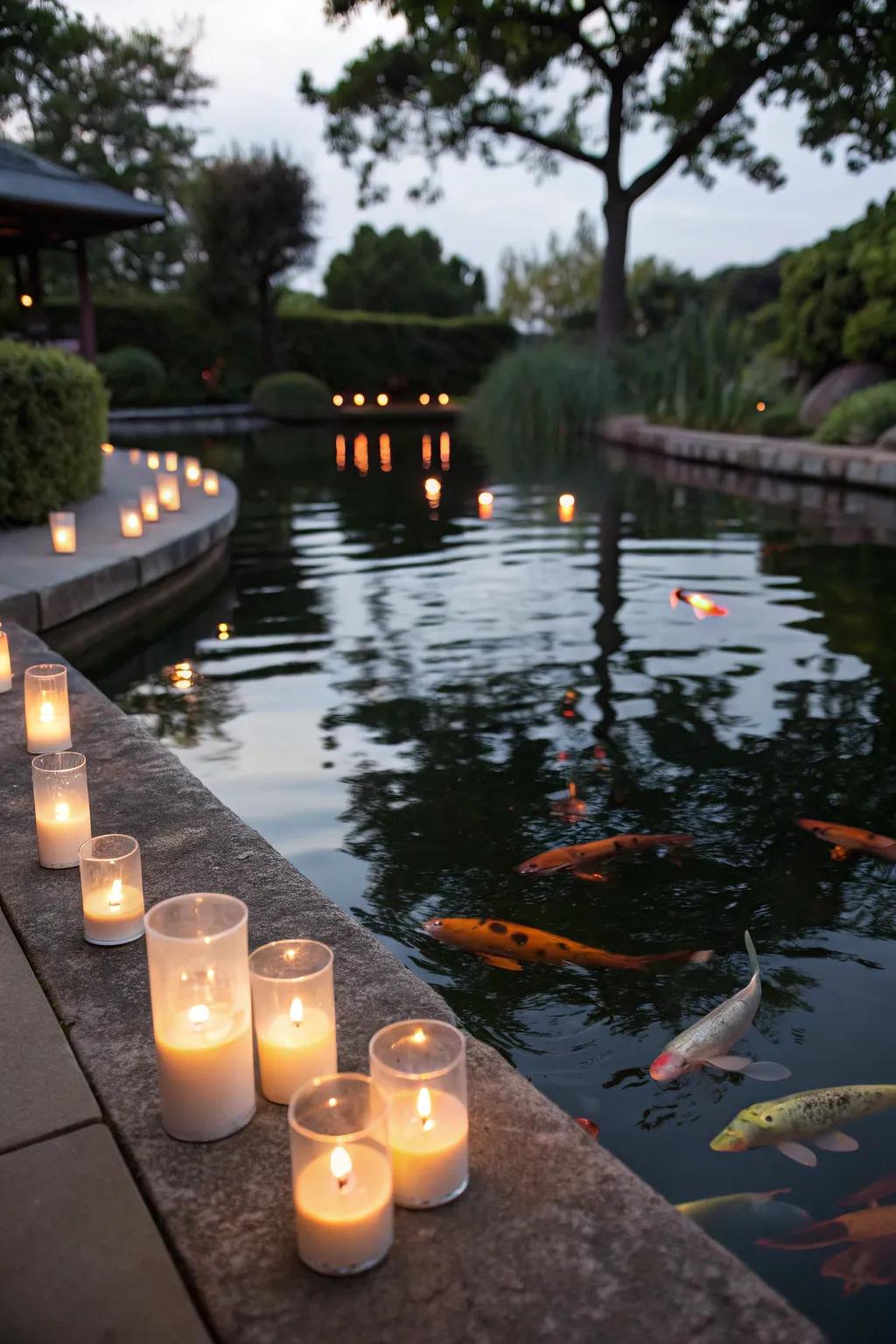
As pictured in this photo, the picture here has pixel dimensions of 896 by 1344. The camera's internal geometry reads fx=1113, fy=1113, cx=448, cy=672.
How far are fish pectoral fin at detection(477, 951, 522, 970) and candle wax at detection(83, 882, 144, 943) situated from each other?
3.02 feet

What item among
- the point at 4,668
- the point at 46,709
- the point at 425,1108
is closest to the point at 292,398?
the point at 4,668

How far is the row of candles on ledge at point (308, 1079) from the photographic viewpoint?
1.43 m

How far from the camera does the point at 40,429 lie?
7.95 meters

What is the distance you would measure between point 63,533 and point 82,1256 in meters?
5.89

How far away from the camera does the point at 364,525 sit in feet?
34.2

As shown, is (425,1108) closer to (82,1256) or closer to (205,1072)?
(205,1072)

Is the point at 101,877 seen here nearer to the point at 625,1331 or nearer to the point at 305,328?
the point at 625,1331

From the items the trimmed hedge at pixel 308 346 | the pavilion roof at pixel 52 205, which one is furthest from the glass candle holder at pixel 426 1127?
the trimmed hedge at pixel 308 346

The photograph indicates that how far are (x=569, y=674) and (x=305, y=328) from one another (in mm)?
26678

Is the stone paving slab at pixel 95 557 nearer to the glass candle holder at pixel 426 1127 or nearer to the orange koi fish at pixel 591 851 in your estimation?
the orange koi fish at pixel 591 851

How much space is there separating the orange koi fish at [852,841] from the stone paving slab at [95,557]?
396cm

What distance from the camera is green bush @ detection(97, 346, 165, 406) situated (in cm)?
2505

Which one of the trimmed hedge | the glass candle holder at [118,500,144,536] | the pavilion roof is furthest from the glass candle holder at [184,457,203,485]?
the trimmed hedge

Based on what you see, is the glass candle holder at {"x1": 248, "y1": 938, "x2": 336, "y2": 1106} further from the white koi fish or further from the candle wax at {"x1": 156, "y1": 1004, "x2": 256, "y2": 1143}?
the white koi fish
